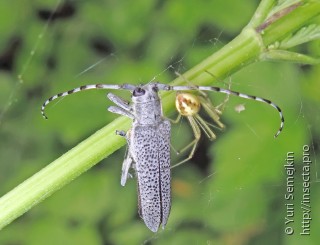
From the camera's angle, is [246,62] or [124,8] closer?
[246,62]

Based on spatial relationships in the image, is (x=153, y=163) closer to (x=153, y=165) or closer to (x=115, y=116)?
(x=153, y=165)

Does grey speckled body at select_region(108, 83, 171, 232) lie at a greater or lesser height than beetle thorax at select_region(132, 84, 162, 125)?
lesser

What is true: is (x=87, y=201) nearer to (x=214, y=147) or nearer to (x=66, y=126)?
(x=66, y=126)

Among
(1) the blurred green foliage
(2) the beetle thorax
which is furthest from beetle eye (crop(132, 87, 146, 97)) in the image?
(1) the blurred green foliage

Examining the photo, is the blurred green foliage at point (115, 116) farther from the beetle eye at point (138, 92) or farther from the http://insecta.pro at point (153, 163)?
the beetle eye at point (138, 92)

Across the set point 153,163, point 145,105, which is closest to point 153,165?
point 153,163

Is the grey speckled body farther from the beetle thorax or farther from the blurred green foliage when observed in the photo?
the blurred green foliage

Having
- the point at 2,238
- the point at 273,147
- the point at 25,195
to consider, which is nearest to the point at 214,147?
the point at 273,147

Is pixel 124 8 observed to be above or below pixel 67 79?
above
